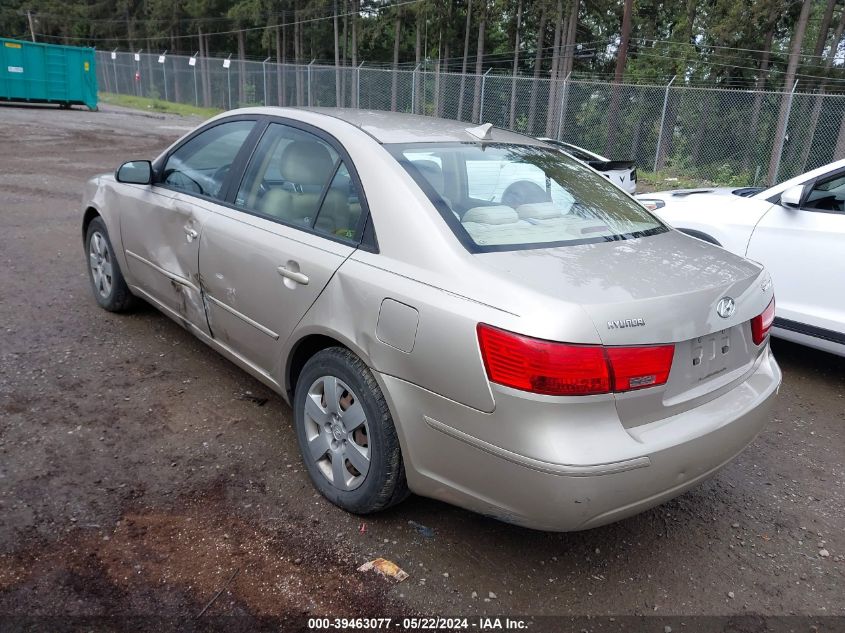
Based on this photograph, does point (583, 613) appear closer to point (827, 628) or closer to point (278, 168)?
point (827, 628)

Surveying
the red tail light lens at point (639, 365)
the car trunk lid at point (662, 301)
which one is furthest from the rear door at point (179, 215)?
the red tail light lens at point (639, 365)

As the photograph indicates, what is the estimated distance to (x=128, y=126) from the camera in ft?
78.5

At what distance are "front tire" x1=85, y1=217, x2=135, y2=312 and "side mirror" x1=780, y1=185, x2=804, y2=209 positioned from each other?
14.9ft

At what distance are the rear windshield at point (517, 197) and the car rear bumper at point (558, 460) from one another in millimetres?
662

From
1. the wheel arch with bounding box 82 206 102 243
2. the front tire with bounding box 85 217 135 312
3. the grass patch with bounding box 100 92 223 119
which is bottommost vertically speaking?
the grass patch with bounding box 100 92 223 119

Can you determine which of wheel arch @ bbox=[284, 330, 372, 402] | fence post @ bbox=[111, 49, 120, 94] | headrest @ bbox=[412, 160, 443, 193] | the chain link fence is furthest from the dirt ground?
fence post @ bbox=[111, 49, 120, 94]

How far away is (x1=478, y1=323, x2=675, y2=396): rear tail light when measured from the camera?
7.00 feet

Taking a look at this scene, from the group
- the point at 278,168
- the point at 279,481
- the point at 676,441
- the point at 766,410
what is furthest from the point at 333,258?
the point at 766,410

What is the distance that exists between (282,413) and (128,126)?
921 inches

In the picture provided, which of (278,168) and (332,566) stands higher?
(278,168)

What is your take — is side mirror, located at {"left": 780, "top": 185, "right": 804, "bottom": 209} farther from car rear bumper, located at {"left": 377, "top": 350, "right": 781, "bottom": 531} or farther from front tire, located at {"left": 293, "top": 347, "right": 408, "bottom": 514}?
front tire, located at {"left": 293, "top": 347, "right": 408, "bottom": 514}

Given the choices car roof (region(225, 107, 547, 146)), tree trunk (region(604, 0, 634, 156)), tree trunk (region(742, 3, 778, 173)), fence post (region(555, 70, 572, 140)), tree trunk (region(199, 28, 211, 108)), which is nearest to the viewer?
car roof (region(225, 107, 547, 146))

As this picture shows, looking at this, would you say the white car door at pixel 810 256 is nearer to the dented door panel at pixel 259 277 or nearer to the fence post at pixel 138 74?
the dented door panel at pixel 259 277

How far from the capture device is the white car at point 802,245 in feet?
14.4
